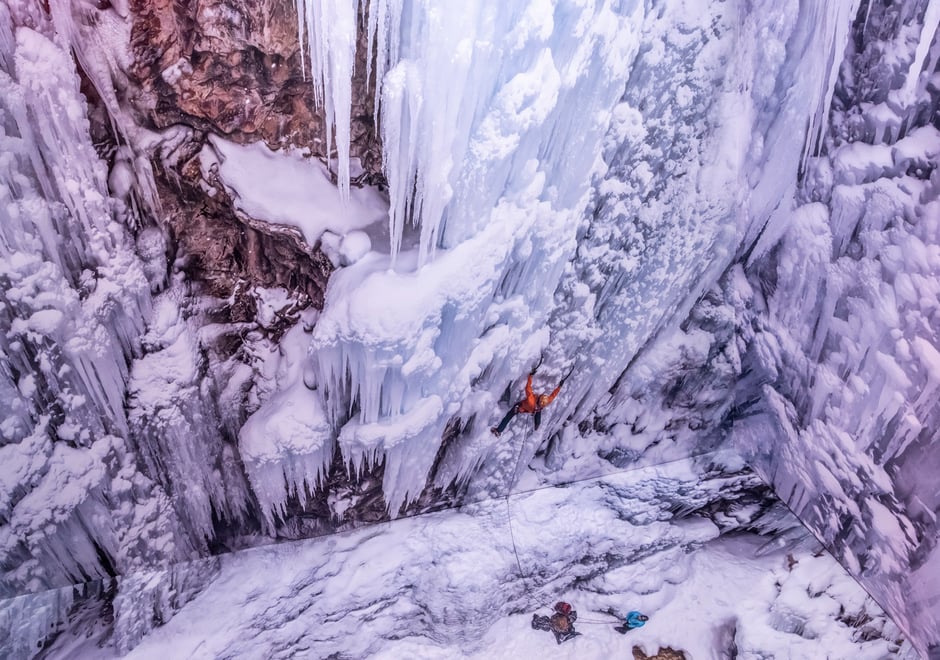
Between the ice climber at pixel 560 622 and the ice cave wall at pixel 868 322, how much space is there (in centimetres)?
119

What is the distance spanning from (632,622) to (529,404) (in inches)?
43.1

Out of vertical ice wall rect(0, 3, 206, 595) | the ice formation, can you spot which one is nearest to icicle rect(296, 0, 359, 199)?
the ice formation

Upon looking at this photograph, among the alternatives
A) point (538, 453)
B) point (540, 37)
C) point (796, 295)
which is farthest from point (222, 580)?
point (796, 295)

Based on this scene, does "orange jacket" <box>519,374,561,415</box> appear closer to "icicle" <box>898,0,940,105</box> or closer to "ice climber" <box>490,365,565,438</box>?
"ice climber" <box>490,365,565,438</box>

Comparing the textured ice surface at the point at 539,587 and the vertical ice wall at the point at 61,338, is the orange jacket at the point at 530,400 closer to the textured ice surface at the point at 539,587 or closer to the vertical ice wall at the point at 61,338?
the textured ice surface at the point at 539,587

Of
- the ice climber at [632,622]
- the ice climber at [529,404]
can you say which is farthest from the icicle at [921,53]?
the ice climber at [632,622]

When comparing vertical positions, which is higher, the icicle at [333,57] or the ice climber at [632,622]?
the icicle at [333,57]

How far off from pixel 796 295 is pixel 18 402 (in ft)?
9.14

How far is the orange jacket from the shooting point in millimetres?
2580

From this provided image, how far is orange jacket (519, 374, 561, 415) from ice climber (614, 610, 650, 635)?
1.03 meters

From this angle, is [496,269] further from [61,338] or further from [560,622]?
[560,622]

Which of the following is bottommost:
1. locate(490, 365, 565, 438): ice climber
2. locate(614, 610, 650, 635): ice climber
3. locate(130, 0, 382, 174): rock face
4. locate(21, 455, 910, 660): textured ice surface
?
locate(614, 610, 650, 635): ice climber

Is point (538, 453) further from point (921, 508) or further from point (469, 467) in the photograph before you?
point (921, 508)

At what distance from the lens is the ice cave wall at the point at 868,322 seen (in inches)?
77.8
